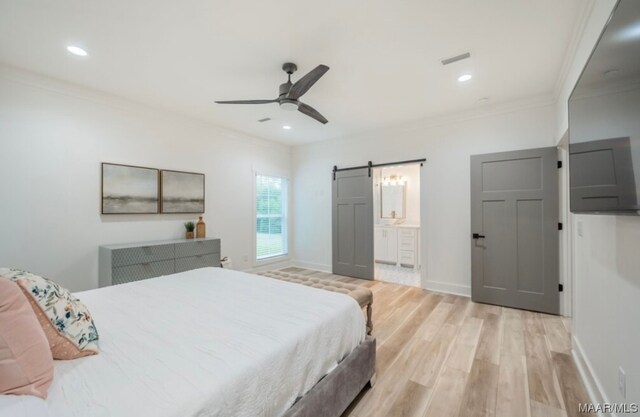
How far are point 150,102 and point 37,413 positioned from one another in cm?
371

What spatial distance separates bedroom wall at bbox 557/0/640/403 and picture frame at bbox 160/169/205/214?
4.53m

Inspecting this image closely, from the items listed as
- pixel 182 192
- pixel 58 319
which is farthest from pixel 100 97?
pixel 58 319

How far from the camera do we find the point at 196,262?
3.78 m

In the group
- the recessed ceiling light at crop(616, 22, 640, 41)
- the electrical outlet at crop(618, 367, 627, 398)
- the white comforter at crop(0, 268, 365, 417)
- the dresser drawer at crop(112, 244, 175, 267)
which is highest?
the recessed ceiling light at crop(616, 22, 640, 41)

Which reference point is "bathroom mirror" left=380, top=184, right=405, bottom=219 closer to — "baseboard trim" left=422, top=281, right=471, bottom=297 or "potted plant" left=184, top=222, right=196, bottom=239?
"baseboard trim" left=422, top=281, right=471, bottom=297

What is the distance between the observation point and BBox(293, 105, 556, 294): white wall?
139 inches

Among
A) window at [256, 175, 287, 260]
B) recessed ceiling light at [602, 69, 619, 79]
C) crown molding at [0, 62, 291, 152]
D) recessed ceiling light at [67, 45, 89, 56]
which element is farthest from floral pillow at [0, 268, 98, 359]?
window at [256, 175, 287, 260]

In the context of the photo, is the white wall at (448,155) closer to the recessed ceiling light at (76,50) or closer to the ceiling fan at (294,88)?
the ceiling fan at (294,88)

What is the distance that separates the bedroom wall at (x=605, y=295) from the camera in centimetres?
131

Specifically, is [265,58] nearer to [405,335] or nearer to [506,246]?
[405,335]

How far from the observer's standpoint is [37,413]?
0.77 metres

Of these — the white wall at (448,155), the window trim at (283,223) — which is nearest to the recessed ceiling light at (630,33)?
the white wall at (448,155)

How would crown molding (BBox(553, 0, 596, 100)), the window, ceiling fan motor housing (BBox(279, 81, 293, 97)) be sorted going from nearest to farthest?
crown molding (BBox(553, 0, 596, 100))
ceiling fan motor housing (BBox(279, 81, 293, 97))
the window

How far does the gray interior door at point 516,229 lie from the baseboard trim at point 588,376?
1.07 metres
